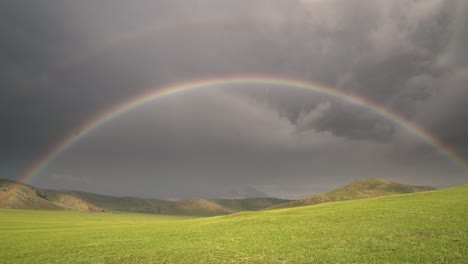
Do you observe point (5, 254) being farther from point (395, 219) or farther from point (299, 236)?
point (395, 219)

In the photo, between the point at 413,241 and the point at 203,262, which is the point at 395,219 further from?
the point at 203,262

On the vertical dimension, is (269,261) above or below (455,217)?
below

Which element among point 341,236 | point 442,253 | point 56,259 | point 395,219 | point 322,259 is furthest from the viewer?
point 395,219

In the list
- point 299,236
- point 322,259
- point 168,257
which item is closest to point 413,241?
point 322,259

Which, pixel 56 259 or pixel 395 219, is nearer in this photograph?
pixel 56 259

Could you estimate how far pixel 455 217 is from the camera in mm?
37469

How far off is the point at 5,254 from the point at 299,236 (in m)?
34.1

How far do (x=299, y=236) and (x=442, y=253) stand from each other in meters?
16.5

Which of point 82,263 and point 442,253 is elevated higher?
point 442,253

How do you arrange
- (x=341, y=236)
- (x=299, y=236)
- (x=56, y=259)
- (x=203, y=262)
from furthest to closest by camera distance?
(x=299, y=236) < (x=341, y=236) < (x=56, y=259) < (x=203, y=262)

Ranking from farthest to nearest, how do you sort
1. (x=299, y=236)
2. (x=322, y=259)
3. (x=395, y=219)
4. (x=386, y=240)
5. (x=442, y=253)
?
(x=395, y=219)
(x=299, y=236)
(x=386, y=240)
(x=322, y=259)
(x=442, y=253)

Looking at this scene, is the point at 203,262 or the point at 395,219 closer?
the point at 203,262

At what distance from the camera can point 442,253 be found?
74.3 ft

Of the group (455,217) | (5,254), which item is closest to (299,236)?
(455,217)
